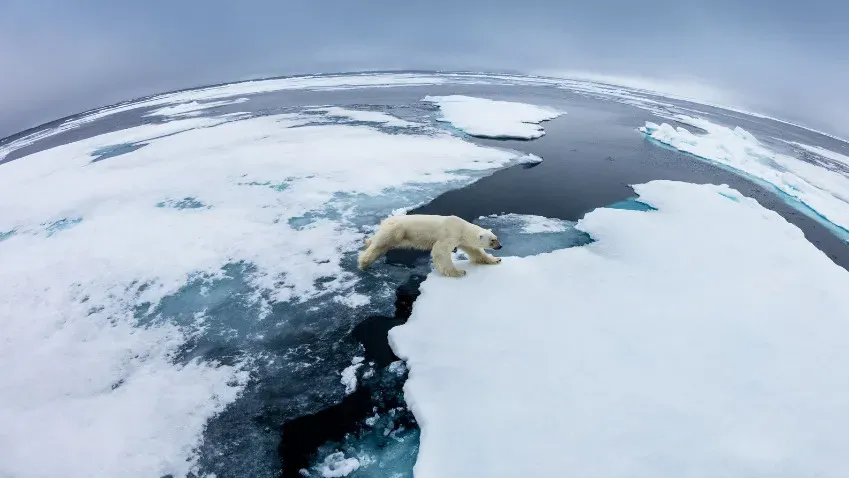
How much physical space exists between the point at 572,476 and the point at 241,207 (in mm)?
7567

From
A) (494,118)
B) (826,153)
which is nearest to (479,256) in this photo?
(494,118)

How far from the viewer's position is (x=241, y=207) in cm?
835

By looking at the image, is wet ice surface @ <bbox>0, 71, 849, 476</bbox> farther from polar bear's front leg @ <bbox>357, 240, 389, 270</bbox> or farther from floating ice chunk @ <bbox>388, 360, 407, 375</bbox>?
polar bear's front leg @ <bbox>357, 240, 389, 270</bbox>

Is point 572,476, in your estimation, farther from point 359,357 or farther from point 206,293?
point 206,293

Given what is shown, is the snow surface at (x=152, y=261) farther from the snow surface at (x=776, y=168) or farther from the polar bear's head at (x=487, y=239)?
the snow surface at (x=776, y=168)

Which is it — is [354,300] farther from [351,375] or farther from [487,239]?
[487,239]

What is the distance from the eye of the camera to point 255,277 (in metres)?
5.96

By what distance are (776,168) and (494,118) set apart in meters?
10.1

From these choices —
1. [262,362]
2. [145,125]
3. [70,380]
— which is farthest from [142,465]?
[145,125]

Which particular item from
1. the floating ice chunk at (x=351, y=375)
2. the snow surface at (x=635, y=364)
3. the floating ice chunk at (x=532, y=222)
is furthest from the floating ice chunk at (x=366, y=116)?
the floating ice chunk at (x=351, y=375)

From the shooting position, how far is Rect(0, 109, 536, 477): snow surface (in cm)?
366

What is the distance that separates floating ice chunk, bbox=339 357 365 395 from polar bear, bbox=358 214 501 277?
1.78 meters

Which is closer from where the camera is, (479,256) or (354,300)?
(354,300)

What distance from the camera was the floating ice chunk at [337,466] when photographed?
3322 millimetres
